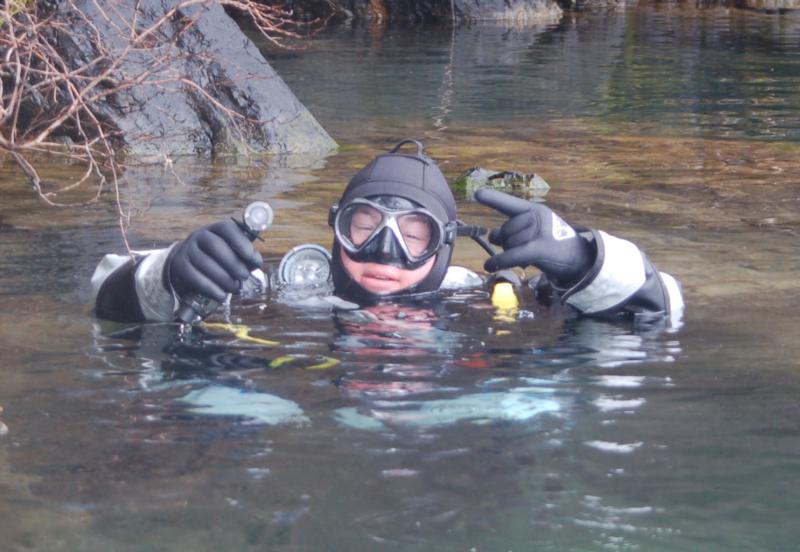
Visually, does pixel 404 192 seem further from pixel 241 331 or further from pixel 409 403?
Answer: pixel 409 403

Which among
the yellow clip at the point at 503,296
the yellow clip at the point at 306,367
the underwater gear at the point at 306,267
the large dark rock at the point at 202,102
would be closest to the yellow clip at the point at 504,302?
the yellow clip at the point at 503,296

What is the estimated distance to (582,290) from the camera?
4980mm

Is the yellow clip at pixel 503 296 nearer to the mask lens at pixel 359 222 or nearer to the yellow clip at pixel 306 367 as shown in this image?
the mask lens at pixel 359 222

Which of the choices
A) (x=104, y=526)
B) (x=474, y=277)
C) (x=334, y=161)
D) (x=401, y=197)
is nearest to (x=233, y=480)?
(x=104, y=526)

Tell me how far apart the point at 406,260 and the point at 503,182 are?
14.2ft

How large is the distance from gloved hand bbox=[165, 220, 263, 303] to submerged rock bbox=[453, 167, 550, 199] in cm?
A: 477

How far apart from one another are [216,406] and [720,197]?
18.9 ft

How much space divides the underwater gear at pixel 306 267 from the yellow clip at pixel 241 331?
0.31 m

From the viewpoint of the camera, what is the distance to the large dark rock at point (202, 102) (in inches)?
420

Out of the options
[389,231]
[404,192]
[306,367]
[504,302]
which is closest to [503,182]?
[504,302]

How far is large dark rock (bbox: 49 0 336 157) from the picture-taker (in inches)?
420

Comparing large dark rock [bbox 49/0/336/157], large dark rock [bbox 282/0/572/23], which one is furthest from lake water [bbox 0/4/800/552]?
large dark rock [bbox 282/0/572/23]

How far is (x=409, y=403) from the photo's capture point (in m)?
4.13

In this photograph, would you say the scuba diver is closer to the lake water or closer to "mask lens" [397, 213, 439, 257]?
"mask lens" [397, 213, 439, 257]
